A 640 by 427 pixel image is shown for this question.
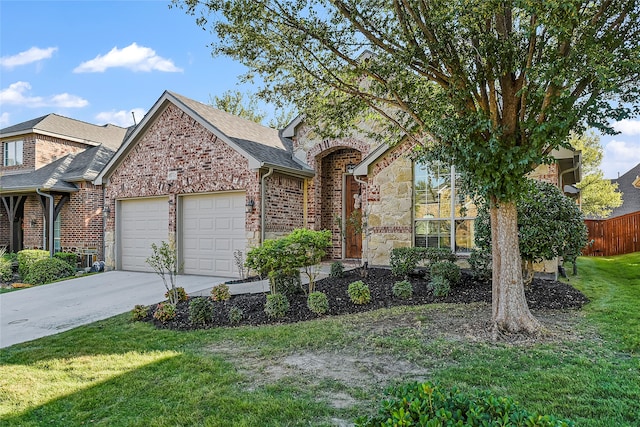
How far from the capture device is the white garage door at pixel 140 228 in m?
12.2

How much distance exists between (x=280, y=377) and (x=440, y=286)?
424cm

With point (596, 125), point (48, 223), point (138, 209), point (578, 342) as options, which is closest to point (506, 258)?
point (578, 342)

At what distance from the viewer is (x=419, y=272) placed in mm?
9000

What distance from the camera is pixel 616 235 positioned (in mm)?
17750

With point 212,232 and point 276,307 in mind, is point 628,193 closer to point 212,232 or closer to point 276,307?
point 212,232

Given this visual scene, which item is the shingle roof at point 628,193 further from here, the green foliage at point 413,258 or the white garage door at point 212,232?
the white garage door at point 212,232

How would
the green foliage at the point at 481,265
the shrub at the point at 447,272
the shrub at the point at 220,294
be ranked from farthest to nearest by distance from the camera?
the green foliage at the point at 481,265
the shrub at the point at 447,272
the shrub at the point at 220,294

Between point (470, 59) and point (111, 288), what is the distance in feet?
31.4

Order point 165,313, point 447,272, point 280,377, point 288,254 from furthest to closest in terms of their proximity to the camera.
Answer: point 447,272 < point 288,254 < point 165,313 < point 280,377

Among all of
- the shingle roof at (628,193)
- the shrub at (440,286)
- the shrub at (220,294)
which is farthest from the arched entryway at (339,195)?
the shingle roof at (628,193)

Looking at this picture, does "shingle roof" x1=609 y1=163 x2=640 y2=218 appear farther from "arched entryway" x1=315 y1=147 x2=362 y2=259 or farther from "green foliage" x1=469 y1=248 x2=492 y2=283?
"green foliage" x1=469 y1=248 x2=492 y2=283

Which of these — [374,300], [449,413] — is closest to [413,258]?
[374,300]

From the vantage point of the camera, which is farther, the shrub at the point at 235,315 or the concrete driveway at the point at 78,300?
the concrete driveway at the point at 78,300

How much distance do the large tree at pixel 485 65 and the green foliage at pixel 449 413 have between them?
142 inches
